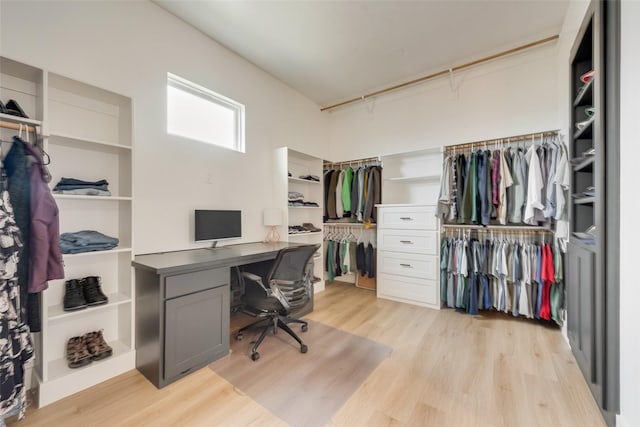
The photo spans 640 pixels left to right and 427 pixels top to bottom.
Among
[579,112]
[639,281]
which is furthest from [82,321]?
[579,112]

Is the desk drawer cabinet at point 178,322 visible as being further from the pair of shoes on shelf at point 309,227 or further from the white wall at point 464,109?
the white wall at point 464,109

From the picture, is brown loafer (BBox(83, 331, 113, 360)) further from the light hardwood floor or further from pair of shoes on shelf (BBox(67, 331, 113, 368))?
the light hardwood floor

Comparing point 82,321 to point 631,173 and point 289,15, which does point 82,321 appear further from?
point 631,173

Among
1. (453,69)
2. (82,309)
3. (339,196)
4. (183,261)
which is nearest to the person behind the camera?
(82,309)

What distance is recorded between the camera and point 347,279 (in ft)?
13.8

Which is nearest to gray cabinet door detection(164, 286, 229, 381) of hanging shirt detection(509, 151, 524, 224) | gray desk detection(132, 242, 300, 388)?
gray desk detection(132, 242, 300, 388)

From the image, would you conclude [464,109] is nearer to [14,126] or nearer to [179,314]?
[179,314]

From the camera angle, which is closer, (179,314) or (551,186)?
(179,314)

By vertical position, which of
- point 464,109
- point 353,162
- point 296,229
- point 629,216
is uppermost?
point 464,109

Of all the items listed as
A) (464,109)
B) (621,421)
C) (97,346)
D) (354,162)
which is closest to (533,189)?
(464,109)

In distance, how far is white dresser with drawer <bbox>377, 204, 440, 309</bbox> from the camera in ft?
10.0

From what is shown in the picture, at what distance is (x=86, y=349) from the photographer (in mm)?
1732

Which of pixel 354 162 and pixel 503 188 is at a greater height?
pixel 354 162

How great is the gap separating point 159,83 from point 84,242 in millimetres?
1513
